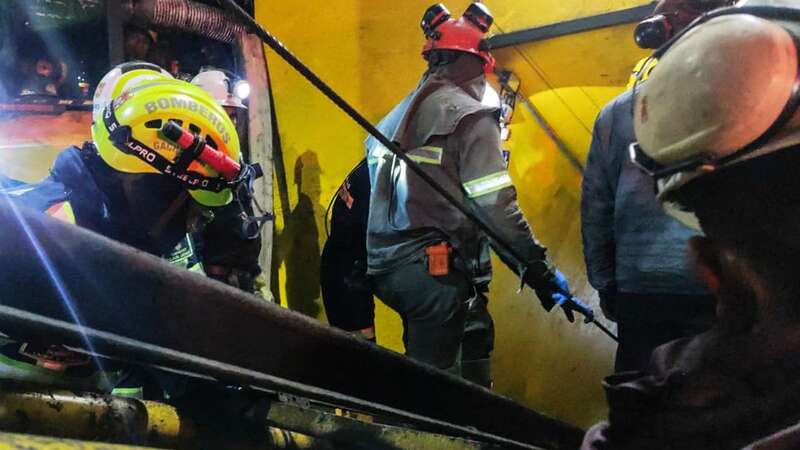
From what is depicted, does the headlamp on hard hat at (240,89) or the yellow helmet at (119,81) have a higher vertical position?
the yellow helmet at (119,81)

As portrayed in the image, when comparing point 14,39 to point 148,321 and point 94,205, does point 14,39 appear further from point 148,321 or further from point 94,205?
point 148,321

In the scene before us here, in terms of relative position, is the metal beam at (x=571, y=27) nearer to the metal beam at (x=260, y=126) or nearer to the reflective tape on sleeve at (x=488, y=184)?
the reflective tape on sleeve at (x=488, y=184)

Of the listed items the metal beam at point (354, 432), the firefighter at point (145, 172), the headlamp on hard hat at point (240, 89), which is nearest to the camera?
the metal beam at point (354, 432)

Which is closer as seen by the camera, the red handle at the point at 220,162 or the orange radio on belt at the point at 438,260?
the red handle at the point at 220,162

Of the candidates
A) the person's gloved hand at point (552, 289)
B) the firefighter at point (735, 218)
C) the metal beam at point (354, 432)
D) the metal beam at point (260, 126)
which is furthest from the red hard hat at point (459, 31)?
the firefighter at point (735, 218)

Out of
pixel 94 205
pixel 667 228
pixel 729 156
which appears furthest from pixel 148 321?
pixel 667 228

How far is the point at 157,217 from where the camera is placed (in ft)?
7.25

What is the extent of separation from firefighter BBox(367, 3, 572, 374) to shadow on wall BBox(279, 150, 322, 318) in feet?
5.57

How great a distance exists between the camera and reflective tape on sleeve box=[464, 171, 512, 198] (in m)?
2.77

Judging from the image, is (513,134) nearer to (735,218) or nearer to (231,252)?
(231,252)

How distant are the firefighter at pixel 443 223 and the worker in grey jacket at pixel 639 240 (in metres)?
0.36

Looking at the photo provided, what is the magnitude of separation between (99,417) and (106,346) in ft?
0.31

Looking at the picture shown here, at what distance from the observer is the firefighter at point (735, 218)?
0.68 meters

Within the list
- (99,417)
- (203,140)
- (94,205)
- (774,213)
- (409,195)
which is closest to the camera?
(774,213)
